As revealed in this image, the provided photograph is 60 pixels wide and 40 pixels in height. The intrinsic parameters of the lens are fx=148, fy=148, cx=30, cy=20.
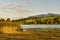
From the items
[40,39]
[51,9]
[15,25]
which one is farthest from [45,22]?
[40,39]

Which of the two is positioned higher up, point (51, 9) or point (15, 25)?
point (51, 9)

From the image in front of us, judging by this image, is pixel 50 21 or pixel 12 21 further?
pixel 50 21

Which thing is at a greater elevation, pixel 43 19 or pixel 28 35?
pixel 43 19

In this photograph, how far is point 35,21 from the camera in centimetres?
646

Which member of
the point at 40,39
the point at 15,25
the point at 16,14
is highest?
the point at 16,14

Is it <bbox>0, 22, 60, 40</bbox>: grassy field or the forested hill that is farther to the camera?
the forested hill

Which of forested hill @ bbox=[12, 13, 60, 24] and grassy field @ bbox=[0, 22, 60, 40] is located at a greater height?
forested hill @ bbox=[12, 13, 60, 24]

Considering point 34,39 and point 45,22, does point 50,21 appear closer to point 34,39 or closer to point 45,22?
point 45,22

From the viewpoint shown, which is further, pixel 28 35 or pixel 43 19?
pixel 43 19

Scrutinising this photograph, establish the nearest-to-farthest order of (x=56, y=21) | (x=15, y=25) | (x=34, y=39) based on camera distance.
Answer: (x=34, y=39) < (x=15, y=25) < (x=56, y=21)

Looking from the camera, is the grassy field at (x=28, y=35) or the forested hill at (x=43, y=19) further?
the forested hill at (x=43, y=19)

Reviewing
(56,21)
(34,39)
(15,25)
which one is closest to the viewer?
(34,39)

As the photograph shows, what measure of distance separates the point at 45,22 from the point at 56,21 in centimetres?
55

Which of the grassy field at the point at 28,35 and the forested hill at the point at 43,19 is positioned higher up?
the forested hill at the point at 43,19
